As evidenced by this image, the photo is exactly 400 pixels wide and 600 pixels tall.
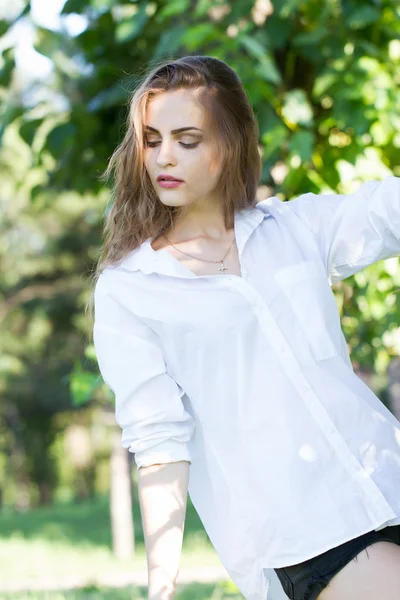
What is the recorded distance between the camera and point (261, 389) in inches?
70.6

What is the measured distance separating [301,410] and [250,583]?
346 mm

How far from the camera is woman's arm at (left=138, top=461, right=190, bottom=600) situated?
176 centimetres

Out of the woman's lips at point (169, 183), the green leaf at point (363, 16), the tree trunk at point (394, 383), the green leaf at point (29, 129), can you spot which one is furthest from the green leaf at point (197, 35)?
the woman's lips at point (169, 183)

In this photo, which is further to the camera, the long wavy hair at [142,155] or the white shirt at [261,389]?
the long wavy hair at [142,155]

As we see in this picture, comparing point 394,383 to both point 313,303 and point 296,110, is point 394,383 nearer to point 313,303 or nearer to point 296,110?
point 296,110

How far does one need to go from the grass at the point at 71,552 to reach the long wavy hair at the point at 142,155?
3734 millimetres

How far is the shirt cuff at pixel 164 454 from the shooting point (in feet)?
5.99

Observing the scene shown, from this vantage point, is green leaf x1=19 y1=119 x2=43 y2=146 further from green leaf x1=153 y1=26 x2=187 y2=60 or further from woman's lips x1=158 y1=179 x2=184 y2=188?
woman's lips x1=158 y1=179 x2=184 y2=188

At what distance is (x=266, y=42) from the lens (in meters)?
3.51

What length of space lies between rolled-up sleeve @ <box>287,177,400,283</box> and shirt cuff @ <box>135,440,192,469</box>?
1.59 feet

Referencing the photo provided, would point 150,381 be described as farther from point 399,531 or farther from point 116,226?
point 399,531

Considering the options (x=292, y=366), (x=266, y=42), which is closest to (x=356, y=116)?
(x=266, y=42)

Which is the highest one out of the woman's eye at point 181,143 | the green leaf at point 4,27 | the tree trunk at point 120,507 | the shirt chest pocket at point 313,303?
the woman's eye at point 181,143

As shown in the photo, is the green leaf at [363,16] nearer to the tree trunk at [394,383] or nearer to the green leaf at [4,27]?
→ the tree trunk at [394,383]
